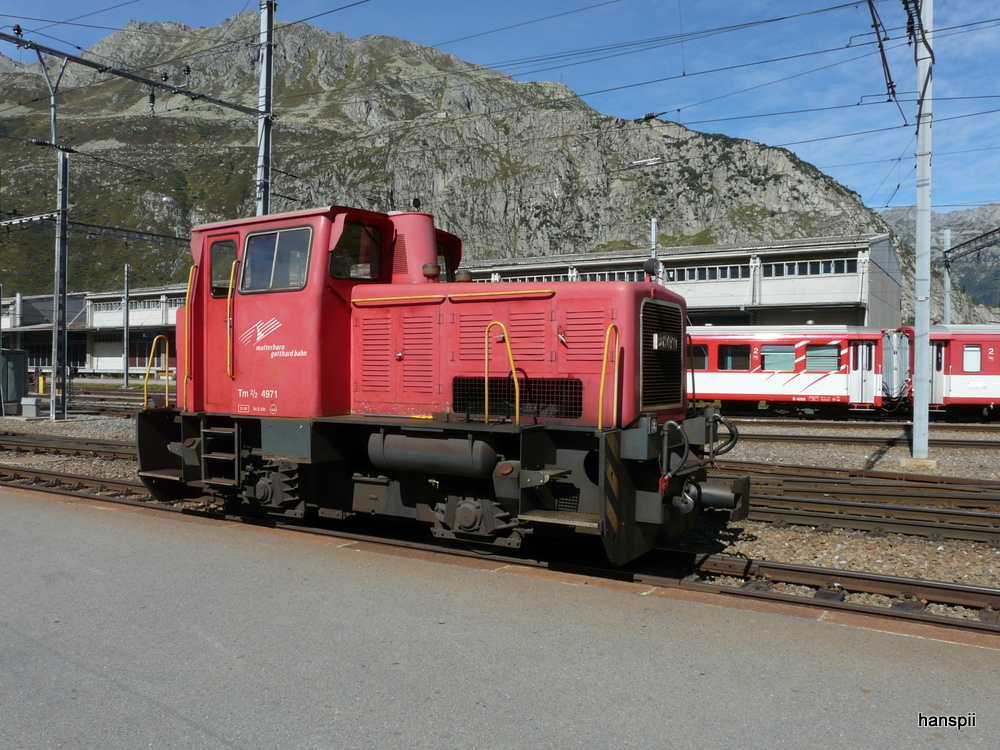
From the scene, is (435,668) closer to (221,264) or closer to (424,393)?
(424,393)

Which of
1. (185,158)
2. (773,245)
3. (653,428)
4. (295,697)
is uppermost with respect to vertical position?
(185,158)

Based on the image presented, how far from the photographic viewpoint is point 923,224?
40.5 feet

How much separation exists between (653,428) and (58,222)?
20149 mm

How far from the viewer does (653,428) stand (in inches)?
215

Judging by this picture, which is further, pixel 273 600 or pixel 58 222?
pixel 58 222

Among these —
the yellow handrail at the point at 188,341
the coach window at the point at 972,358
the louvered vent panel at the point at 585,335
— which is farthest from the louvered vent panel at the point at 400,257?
the coach window at the point at 972,358

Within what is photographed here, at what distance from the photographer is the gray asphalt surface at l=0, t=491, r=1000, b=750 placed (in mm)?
3330

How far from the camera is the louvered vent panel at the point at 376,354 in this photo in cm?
678

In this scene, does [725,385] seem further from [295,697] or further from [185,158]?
[185,158]

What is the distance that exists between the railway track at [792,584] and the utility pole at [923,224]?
7868mm

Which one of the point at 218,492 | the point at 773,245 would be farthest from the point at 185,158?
the point at 218,492

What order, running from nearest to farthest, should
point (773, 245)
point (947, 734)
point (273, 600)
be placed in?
point (947, 734) → point (273, 600) → point (773, 245)

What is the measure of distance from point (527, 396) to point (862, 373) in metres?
18.7

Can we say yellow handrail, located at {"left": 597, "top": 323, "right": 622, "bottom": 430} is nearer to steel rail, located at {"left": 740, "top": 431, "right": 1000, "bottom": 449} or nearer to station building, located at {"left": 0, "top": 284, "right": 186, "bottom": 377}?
steel rail, located at {"left": 740, "top": 431, "right": 1000, "bottom": 449}
